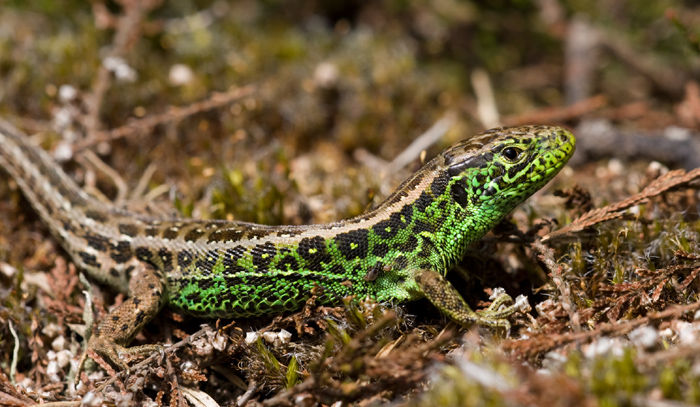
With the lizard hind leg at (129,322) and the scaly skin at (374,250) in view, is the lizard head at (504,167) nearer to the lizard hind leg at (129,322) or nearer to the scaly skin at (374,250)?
the scaly skin at (374,250)

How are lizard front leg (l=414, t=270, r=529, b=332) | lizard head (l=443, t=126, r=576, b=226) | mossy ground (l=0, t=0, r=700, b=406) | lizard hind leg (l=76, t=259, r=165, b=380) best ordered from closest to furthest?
mossy ground (l=0, t=0, r=700, b=406)
lizard front leg (l=414, t=270, r=529, b=332)
lizard head (l=443, t=126, r=576, b=226)
lizard hind leg (l=76, t=259, r=165, b=380)

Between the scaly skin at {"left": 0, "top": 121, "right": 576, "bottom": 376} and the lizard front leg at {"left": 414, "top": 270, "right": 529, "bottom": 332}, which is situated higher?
the scaly skin at {"left": 0, "top": 121, "right": 576, "bottom": 376}

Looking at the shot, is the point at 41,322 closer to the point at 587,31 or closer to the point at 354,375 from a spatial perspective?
the point at 354,375

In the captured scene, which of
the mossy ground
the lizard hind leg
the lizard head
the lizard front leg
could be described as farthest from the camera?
the lizard hind leg

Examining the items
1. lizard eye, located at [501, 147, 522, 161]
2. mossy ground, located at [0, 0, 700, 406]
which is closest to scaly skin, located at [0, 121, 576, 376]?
lizard eye, located at [501, 147, 522, 161]

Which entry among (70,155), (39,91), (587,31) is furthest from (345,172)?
(587,31)

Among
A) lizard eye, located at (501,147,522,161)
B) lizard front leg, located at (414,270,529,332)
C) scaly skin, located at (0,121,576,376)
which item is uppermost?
lizard eye, located at (501,147,522,161)

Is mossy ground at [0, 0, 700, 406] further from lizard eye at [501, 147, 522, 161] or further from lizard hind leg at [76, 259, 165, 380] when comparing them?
lizard eye at [501, 147, 522, 161]

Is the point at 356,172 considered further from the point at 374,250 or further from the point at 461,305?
the point at 461,305
